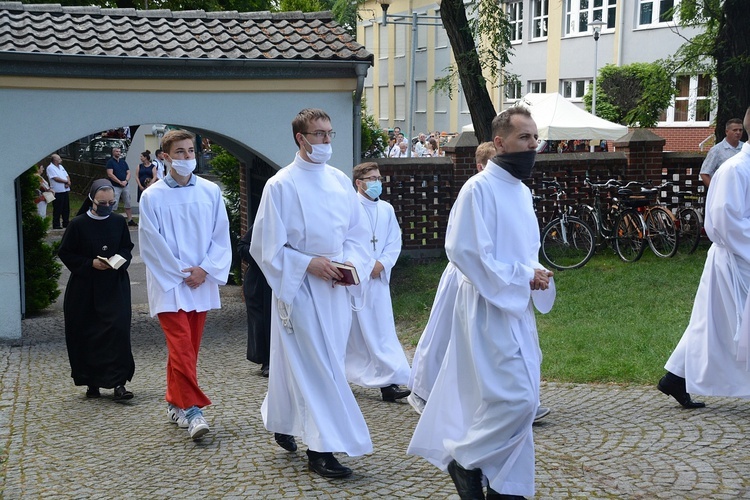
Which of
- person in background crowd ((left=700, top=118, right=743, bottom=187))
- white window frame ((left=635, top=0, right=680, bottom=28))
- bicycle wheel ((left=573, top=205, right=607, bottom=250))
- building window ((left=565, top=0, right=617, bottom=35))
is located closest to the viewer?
person in background crowd ((left=700, top=118, right=743, bottom=187))

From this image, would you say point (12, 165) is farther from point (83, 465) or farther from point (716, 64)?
point (716, 64)

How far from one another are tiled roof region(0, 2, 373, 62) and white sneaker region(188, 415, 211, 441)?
235 inches

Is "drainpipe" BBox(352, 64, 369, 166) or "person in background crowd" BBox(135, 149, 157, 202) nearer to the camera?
"drainpipe" BBox(352, 64, 369, 166)

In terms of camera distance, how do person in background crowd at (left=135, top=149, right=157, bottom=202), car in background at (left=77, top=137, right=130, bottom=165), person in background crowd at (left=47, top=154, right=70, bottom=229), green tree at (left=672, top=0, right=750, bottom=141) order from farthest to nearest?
car in background at (left=77, top=137, right=130, bottom=165), person in background crowd at (left=135, top=149, right=157, bottom=202), person in background crowd at (left=47, top=154, right=70, bottom=229), green tree at (left=672, top=0, right=750, bottom=141)

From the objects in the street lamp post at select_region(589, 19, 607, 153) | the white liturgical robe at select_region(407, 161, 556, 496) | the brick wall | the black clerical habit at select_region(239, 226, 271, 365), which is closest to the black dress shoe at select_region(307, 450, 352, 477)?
the white liturgical robe at select_region(407, 161, 556, 496)

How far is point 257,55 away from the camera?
1166 cm

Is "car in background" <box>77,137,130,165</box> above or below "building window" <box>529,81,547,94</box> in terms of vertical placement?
below

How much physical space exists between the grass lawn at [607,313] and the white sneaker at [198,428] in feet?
10.7

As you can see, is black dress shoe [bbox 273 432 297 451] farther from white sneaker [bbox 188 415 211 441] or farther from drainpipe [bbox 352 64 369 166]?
drainpipe [bbox 352 64 369 166]

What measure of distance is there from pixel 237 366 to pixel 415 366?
3.23m

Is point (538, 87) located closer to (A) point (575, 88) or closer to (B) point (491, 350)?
(A) point (575, 88)

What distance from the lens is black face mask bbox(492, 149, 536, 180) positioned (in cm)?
503

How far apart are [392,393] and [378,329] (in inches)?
22.3

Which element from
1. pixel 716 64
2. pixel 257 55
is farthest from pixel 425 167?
pixel 716 64
